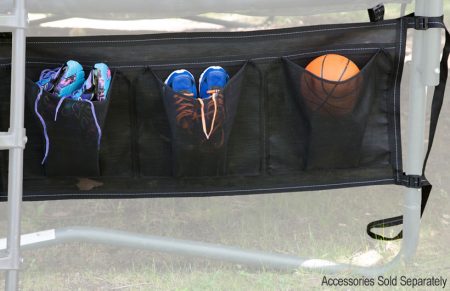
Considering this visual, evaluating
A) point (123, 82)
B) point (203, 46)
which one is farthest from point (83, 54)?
point (203, 46)

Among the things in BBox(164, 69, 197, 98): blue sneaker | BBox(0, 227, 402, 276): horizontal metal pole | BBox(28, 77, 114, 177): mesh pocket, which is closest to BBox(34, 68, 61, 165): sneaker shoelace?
BBox(28, 77, 114, 177): mesh pocket

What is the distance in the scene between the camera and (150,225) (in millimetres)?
4090

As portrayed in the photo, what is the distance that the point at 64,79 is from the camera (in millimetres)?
3111

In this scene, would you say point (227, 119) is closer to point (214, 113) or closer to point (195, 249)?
point (214, 113)

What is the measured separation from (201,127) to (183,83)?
19 centimetres

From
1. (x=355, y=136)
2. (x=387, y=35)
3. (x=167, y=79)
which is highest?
(x=387, y=35)

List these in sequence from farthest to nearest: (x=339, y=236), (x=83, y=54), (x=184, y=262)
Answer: (x=339, y=236) < (x=184, y=262) < (x=83, y=54)

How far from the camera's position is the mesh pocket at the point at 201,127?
3.13 meters

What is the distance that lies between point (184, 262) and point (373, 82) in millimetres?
1168

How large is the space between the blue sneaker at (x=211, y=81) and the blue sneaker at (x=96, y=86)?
0.38 m

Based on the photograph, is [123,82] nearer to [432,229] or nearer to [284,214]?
[284,214]

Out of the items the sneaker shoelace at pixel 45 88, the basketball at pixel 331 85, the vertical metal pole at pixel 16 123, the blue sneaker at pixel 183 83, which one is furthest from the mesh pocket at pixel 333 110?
the vertical metal pole at pixel 16 123

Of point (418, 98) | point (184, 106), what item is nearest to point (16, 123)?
point (184, 106)

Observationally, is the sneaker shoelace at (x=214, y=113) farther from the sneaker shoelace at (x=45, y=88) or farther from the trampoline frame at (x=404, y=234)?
the sneaker shoelace at (x=45, y=88)
